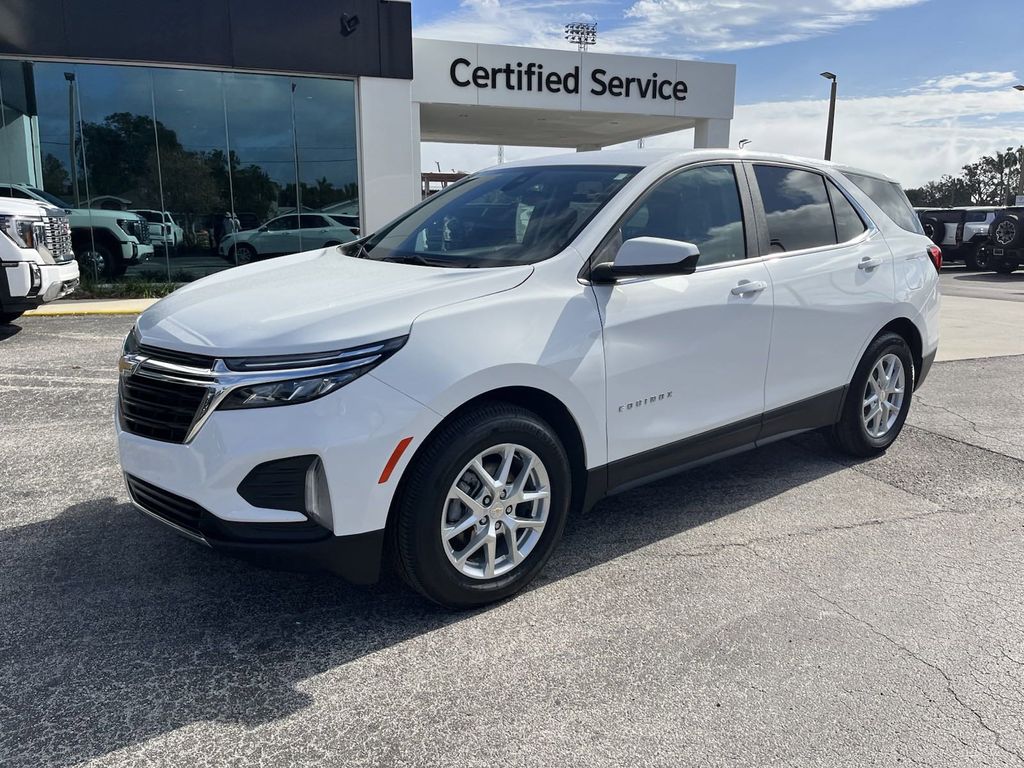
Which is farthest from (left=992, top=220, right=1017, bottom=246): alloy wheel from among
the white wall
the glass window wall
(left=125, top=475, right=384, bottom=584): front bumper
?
(left=125, top=475, right=384, bottom=584): front bumper

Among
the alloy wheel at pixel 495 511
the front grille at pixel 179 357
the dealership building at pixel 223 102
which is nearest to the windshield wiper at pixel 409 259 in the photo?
the alloy wheel at pixel 495 511

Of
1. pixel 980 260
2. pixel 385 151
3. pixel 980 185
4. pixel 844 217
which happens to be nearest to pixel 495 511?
pixel 844 217

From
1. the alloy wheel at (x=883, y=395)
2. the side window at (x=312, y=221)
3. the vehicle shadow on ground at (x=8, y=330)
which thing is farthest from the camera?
the side window at (x=312, y=221)

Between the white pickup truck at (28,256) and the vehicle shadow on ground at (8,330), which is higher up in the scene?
the white pickup truck at (28,256)

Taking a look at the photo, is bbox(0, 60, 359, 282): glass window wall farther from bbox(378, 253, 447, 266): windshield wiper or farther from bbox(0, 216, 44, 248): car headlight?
bbox(378, 253, 447, 266): windshield wiper

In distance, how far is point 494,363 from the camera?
2949 mm

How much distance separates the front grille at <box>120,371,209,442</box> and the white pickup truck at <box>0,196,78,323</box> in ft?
19.9

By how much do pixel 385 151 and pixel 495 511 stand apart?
14002 millimetres

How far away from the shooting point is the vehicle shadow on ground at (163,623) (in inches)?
99.2

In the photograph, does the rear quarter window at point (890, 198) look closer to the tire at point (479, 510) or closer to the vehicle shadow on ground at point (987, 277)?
the tire at point (479, 510)

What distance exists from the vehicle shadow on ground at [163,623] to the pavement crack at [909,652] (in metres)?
0.59

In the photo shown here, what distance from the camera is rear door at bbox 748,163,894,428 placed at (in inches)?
165

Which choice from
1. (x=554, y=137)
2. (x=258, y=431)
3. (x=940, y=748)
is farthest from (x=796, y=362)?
(x=554, y=137)

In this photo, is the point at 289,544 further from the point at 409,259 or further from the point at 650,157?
the point at 650,157
